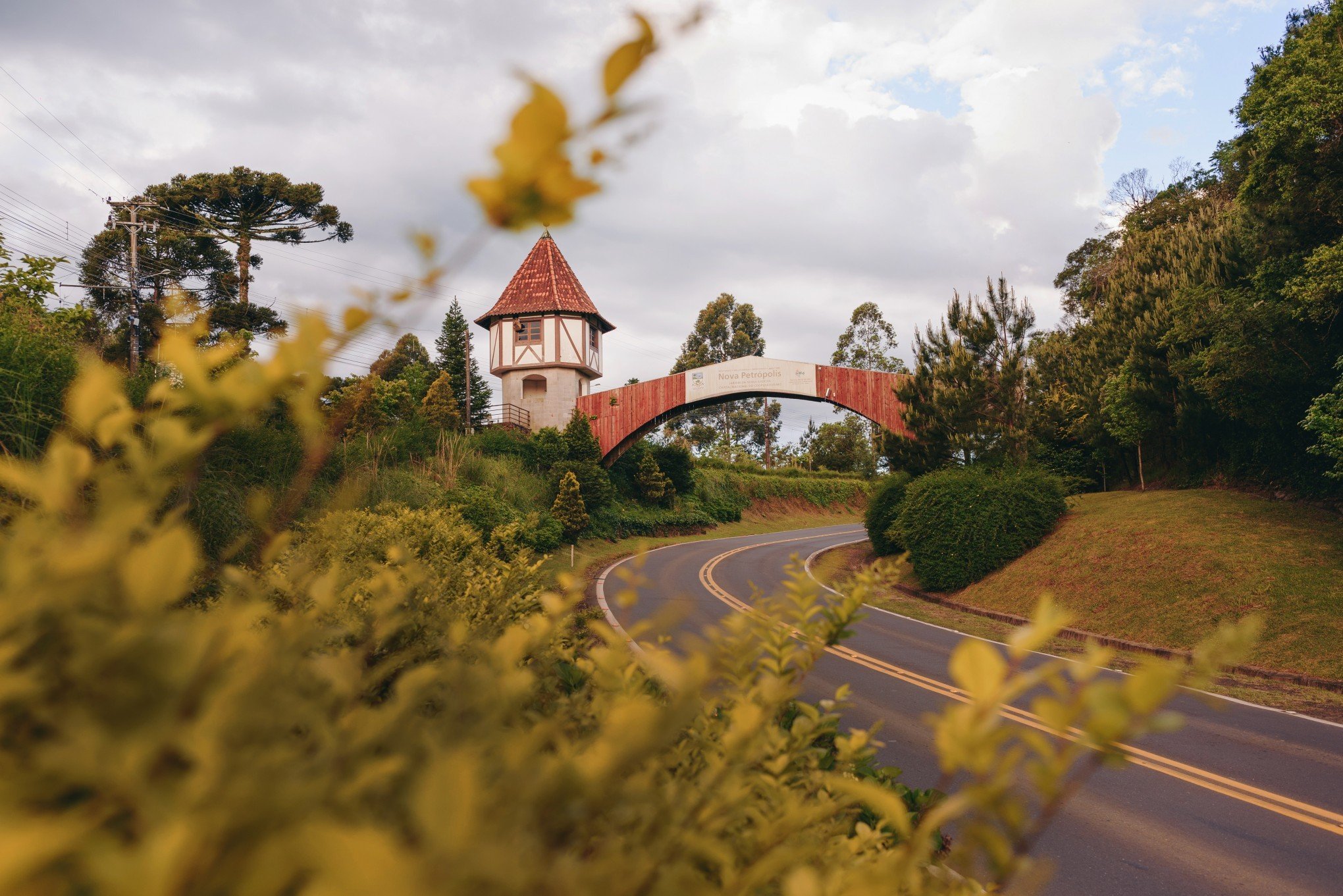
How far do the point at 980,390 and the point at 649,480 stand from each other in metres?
17.6

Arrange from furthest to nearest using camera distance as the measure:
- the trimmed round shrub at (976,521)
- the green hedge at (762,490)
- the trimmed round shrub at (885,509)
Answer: the green hedge at (762,490) < the trimmed round shrub at (885,509) < the trimmed round shrub at (976,521)

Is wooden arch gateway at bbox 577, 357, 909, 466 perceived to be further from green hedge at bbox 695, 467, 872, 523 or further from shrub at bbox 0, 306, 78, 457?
shrub at bbox 0, 306, 78, 457

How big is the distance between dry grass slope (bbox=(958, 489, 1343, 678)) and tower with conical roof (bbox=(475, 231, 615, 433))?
2070cm

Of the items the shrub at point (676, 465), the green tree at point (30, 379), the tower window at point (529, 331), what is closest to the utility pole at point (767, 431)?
the shrub at point (676, 465)

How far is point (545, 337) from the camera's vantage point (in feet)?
106

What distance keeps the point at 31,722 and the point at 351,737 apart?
31cm

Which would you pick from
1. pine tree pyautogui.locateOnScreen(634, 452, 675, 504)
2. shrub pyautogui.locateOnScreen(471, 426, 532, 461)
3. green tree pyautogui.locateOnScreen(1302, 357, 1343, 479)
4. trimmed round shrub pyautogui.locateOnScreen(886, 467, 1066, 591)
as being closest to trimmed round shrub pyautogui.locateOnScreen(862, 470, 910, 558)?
trimmed round shrub pyautogui.locateOnScreen(886, 467, 1066, 591)

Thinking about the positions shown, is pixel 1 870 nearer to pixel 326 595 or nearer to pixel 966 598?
pixel 326 595

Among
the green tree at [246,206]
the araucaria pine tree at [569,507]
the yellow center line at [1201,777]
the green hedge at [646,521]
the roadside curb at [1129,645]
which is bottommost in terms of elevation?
the roadside curb at [1129,645]

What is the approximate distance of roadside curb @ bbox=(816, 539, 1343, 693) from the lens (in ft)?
30.9

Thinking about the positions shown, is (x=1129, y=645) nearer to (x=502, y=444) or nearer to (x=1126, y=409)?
(x=1126, y=409)

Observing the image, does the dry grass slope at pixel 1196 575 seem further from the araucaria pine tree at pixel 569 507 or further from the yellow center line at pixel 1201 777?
the araucaria pine tree at pixel 569 507

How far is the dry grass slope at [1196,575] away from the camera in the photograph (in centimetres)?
1087

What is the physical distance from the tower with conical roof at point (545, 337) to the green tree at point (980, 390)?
1684 centimetres
